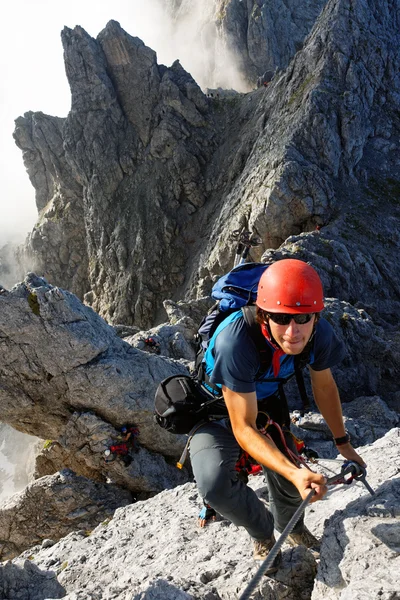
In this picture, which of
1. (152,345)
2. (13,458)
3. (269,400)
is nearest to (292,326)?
(269,400)

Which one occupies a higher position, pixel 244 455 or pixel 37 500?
pixel 244 455

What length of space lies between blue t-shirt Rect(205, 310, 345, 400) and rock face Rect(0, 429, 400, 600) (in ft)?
6.08

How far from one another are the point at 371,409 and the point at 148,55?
64.9 meters

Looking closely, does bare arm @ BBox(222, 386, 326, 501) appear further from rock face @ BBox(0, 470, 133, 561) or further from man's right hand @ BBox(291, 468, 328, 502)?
rock face @ BBox(0, 470, 133, 561)

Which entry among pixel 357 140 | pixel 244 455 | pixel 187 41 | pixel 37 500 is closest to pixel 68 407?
pixel 37 500

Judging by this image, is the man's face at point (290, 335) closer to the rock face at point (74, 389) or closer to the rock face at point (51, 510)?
the rock face at point (74, 389)

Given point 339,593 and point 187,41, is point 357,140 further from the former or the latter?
point 187,41

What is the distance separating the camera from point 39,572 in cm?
740

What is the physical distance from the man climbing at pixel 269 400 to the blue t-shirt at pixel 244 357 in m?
0.01

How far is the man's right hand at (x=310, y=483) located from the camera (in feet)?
11.9

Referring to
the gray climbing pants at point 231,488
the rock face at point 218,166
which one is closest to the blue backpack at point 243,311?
the gray climbing pants at point 231,488

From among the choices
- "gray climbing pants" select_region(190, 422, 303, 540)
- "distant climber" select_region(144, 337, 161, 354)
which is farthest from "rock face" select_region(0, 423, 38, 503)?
"gray climbing pants" select_region(190, 422, 303, 540)

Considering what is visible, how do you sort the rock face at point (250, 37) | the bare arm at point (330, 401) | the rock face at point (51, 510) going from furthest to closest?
the rock face at point (250, 37), the rock face at point (51, 510), the bare arm at point (330, 401)

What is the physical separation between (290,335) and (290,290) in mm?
486
